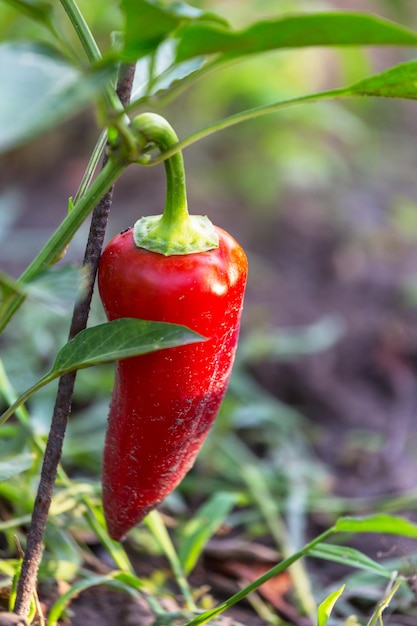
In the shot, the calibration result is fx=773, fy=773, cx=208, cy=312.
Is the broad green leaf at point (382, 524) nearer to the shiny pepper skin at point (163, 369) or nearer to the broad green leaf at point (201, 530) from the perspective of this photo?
the shiny pepper skin at point (163, 369)

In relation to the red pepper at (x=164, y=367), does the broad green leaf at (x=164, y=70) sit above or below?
above

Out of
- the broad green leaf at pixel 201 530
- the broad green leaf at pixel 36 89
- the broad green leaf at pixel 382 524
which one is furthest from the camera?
the broad green leaf at pixel 201 530

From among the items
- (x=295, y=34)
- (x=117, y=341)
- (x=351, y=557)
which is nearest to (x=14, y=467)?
(x=117, y=341)

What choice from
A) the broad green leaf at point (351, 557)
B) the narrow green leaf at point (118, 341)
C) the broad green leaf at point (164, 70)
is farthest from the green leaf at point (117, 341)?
the broad green leaf at point (351, 557)

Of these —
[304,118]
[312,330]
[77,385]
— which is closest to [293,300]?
[312,330]

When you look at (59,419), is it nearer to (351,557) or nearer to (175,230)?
(175,230)

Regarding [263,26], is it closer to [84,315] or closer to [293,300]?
[84,315]

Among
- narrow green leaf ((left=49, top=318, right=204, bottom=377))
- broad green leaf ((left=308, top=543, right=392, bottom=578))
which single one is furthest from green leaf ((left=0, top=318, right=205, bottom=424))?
broad green leaf ((left=308, top=543, right=392, bottom=578))
